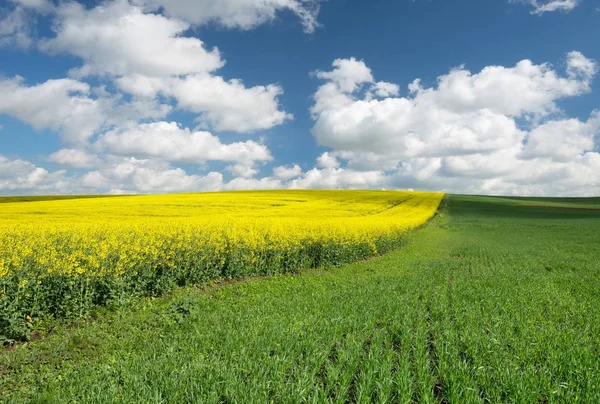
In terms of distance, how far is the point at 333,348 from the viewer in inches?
301

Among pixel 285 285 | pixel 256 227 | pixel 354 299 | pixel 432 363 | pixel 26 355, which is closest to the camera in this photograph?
pixel 432 363

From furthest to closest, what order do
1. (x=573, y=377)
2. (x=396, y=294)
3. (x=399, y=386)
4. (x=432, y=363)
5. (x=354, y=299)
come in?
(x=396, y=294)
(x=354, y=299)
(x=432, y=363)
(x=573, y=377)
(x=399, y=386)

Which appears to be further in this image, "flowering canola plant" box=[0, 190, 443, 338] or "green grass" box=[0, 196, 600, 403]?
"flowering canola plant" box=[0, 190, 443, 338]

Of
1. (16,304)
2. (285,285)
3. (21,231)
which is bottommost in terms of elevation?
(285,285)

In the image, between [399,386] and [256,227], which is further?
[256,227]

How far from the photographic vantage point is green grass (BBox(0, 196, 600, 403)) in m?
5.70

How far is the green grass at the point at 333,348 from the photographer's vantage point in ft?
18.7

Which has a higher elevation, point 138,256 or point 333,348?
point 138,256

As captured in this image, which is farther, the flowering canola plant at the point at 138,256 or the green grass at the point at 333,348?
the flowering canola plant at the point at 138,256

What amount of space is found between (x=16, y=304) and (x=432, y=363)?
944 cm

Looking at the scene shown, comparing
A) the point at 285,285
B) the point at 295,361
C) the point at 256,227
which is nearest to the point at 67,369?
the point at 295,361

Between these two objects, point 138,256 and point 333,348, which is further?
point 138,256

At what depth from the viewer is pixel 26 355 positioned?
26.8 ft

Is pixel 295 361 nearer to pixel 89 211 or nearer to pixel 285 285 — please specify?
pixel 285 285
